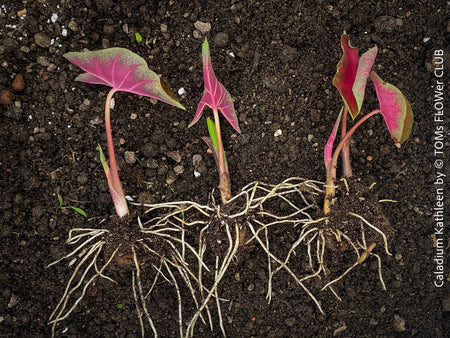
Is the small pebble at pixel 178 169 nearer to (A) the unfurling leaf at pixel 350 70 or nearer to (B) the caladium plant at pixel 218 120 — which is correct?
(B) the caladium plant at pixel 218 120

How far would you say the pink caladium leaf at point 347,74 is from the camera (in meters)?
1.16

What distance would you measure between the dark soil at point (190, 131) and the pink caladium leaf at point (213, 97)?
110mm

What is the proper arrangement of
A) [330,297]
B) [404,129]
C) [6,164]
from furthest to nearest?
[330,297] → [6,164] → [404,129]

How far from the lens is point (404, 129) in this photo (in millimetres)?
1228

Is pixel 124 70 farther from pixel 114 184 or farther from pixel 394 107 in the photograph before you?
pixel 394 107

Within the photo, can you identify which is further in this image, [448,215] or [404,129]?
[448,215]

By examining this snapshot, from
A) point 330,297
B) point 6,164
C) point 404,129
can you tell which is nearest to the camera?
point 404,129

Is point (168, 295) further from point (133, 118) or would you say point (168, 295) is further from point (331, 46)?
point (331, 46)

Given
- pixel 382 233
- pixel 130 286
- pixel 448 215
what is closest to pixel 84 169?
pixel 130 286

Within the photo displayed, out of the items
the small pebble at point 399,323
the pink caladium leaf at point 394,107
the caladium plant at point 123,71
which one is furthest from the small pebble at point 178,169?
the small pebble at point 399,323

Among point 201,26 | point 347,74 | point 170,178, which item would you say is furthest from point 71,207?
point 347,74

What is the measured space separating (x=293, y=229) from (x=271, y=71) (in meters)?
0.60

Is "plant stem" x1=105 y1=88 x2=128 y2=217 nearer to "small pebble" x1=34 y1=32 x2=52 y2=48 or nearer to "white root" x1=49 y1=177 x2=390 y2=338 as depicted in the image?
"white root" x1=49 y1=177 x2=390 y2=338

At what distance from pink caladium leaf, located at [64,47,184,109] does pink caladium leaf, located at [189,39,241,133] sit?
0.12 m
